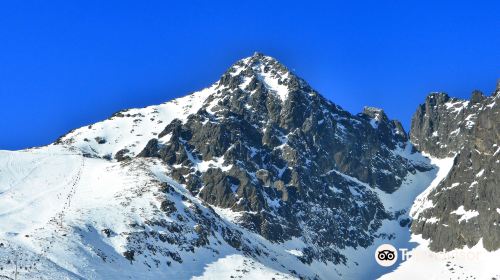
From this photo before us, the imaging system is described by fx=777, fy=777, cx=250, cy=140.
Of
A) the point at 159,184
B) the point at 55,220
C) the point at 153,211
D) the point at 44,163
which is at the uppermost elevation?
the point at 44,163

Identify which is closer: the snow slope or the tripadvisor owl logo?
the tripadvisor owl logo

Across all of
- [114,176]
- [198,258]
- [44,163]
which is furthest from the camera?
[44,163]

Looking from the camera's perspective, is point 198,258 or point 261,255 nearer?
point 198,258

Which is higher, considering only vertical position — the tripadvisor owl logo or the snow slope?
the snow slope

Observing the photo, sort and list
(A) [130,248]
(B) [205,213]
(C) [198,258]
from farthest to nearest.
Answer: (B) [205,213]
(C) [198,258]
(A) [130,248]

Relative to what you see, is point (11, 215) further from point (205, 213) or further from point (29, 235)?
point (205, 213)

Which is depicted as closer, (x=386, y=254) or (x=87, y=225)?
(x=386, y=254)

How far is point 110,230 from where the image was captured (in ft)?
448

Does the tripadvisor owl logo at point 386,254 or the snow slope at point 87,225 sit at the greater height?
the snow slope at point 87,225

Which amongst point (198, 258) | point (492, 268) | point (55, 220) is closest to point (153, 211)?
point (198, 258)

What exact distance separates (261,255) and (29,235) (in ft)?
212

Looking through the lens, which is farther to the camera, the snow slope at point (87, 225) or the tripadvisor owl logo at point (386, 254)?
the snow slope at point (87, 225)

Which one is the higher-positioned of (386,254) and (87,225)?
(87,225)

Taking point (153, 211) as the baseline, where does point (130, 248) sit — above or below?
below
